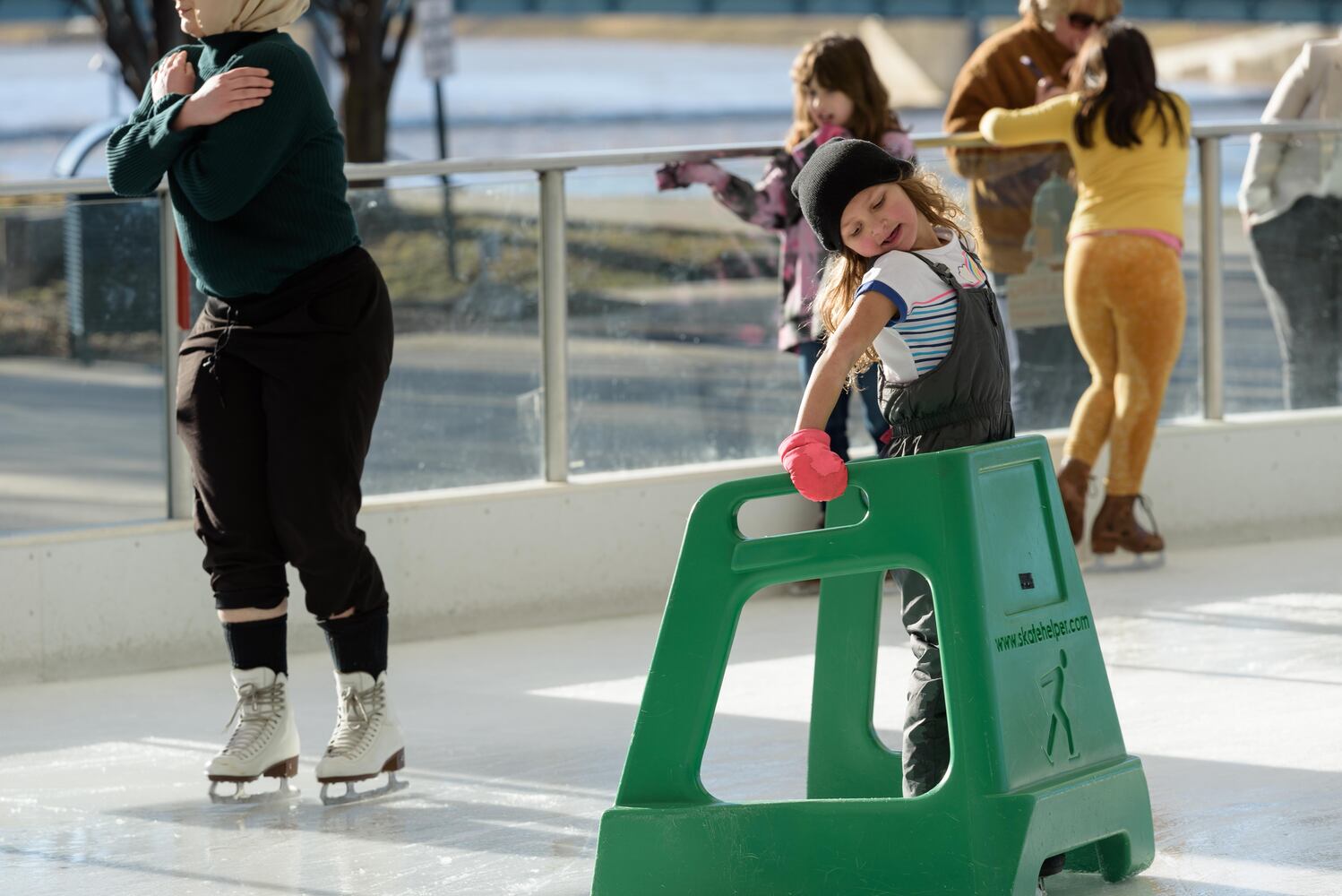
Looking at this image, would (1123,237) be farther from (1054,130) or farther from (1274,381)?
(1274,381)

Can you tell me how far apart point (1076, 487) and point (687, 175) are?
1.57 meters

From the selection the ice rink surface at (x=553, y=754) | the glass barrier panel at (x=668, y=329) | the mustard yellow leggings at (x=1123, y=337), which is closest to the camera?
the ice rink surface at (x=553, y=754)

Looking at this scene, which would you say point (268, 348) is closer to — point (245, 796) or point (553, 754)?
point (245, 796)

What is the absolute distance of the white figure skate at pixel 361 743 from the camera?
4148 millimetres

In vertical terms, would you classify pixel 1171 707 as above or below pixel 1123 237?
below

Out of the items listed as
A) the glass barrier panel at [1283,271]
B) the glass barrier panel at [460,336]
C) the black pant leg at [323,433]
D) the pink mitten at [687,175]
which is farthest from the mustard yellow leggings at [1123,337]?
the black pant leg at [323,433]

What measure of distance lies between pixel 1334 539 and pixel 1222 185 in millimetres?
1274

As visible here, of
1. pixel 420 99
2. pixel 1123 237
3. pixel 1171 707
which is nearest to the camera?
pixel 1171 707

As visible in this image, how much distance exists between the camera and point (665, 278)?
634cm

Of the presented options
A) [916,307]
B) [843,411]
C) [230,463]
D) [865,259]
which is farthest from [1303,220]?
[230,463]

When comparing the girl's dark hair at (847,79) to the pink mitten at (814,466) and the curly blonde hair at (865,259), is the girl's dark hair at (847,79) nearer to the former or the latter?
the curly blonde hair at (865,259)

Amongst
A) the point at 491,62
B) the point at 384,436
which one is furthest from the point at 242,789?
the point at 491,62

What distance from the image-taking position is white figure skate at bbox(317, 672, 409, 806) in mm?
4148

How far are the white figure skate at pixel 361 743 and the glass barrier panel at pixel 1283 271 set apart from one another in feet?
13.1
